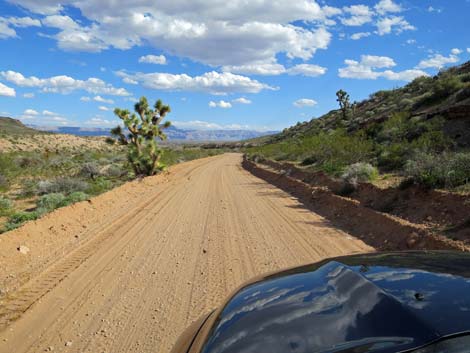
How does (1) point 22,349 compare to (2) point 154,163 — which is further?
(2) point 154,163

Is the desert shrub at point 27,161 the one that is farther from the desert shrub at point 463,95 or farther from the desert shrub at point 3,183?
the desert shrub at point 463,95

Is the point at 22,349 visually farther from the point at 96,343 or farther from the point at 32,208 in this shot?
the point at 32,208

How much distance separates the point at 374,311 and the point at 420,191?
9.80m

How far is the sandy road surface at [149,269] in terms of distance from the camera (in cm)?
491

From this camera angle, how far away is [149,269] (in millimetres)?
7113

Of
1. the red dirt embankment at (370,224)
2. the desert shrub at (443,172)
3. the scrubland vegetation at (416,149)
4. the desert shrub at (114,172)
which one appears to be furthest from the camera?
the desert shrub at (114,172)

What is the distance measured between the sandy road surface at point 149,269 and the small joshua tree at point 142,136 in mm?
13163

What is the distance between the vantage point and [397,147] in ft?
55.4

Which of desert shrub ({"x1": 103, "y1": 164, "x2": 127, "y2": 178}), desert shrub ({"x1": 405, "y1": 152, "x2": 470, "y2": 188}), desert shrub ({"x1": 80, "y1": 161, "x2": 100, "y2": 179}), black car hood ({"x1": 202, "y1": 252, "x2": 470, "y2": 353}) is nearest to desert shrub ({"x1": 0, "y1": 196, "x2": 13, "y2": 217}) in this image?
desert shrub ({"x1": 80, "y1": 161, "x2": 100, "y2": 179})

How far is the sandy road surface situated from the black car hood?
8.30 ft

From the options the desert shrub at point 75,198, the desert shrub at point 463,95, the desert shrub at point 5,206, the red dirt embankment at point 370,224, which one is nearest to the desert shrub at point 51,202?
the desert shrub at point 75,198

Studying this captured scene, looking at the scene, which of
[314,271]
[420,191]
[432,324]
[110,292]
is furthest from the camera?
[420,191]

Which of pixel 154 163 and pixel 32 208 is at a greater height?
pixel 154 163

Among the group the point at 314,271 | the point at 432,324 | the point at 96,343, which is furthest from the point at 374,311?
the point at 96,343
